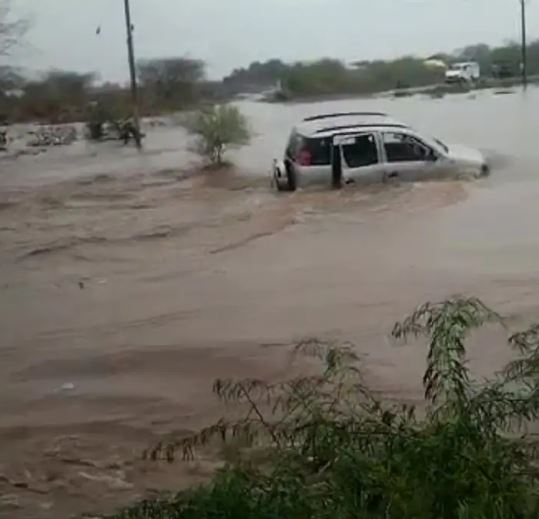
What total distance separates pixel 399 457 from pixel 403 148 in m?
8.16

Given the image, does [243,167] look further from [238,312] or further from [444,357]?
[444,357]

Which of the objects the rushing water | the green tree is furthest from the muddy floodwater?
the green tree

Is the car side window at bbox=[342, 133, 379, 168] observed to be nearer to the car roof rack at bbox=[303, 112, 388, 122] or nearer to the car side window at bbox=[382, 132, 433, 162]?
the car side window at bbox=[382, 132, 433, 162]

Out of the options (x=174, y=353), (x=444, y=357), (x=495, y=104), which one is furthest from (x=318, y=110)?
(x=444, y=357)

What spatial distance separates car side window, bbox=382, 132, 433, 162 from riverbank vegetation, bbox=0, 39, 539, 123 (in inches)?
60.0

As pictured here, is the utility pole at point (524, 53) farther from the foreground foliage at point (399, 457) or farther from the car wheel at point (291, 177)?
the foreground foliage at point (399, 457)

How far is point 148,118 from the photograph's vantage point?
14.2m

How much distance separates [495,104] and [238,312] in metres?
7.12

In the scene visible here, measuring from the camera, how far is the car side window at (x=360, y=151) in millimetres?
10734

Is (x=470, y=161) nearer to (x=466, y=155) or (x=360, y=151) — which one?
(x=466, y=155)

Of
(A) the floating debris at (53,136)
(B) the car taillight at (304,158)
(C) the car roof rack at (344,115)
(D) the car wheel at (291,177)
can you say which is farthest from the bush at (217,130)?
(B) the car taillight at (304,158)

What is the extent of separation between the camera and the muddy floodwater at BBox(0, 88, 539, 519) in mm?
5316

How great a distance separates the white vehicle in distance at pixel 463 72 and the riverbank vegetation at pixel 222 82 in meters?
0.07

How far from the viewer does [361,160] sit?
35.7 ft
